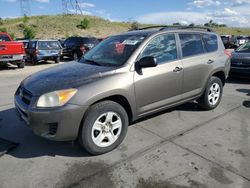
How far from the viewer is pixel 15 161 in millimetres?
3561

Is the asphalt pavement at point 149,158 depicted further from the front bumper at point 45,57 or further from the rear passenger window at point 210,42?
the front bumper at point 45,57

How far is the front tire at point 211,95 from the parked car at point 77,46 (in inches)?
488

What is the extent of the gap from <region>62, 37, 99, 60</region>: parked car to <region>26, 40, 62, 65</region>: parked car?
141 centimetres

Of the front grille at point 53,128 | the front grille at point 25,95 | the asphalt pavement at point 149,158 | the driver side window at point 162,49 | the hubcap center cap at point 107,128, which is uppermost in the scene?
the driver side window at point 162,49

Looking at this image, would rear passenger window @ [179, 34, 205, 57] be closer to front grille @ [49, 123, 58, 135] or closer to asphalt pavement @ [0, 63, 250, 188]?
asphalt pavement @ [0, 63, 250, 188]

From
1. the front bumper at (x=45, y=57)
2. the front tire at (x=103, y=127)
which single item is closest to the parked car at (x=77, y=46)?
the front bumper at (x=45, y=57)

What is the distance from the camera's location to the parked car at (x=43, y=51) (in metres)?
15.3

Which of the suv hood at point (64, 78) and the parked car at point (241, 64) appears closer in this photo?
the suv hood at point (64, 78)

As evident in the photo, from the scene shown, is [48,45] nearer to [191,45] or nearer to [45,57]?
[45,57]

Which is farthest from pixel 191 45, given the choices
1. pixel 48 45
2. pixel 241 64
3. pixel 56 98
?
pixel 48 45

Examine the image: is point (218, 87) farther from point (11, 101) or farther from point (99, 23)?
point (99, 23)

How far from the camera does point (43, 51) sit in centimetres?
1548

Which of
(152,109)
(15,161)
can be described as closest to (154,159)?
(152,109)

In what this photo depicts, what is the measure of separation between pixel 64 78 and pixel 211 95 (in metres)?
3.32
